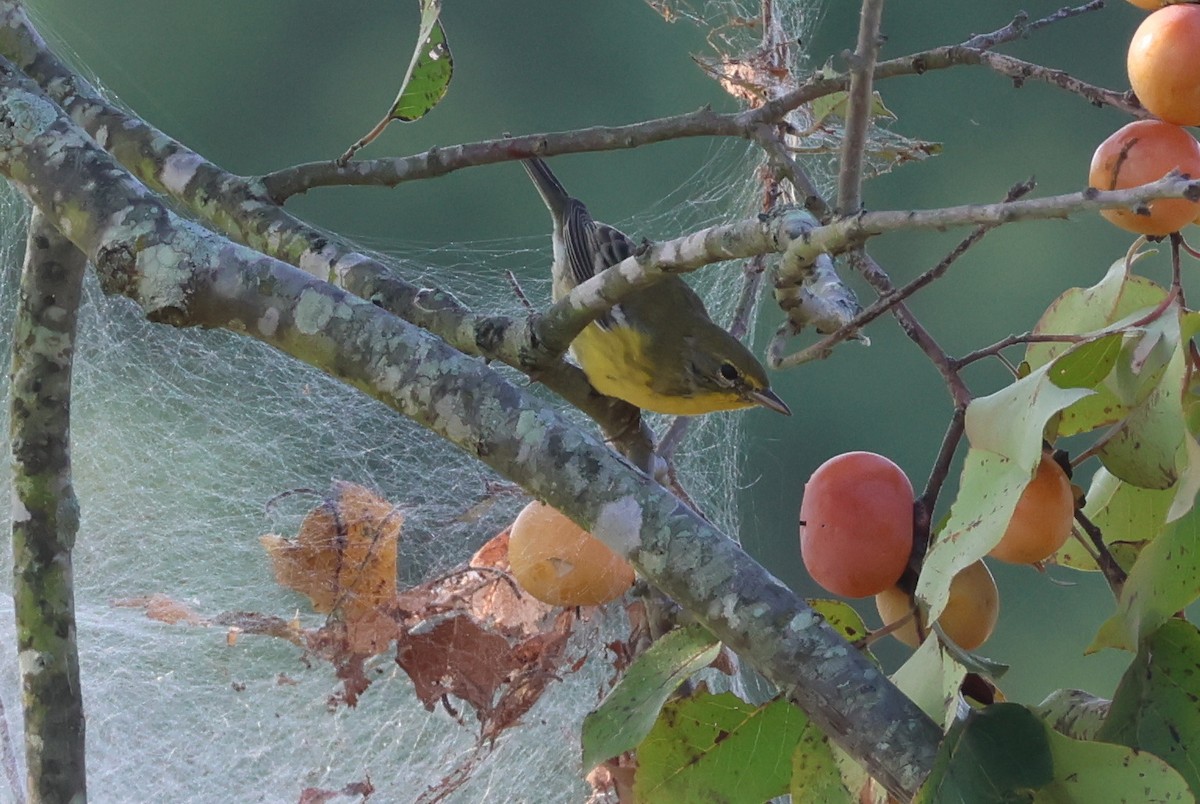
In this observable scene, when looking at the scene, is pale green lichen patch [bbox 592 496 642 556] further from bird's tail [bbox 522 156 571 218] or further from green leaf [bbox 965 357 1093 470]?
bird's tail [bbox 522 156 571 218]

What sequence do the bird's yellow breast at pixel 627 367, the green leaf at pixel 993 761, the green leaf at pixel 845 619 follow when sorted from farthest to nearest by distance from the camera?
1. the bird's yellow breast at pixel 627 367
2. the green leaf at pixel 845 619
3. the green leaf at pixel 993 761

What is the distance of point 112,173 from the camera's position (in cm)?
60

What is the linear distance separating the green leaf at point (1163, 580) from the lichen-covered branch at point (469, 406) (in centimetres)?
14

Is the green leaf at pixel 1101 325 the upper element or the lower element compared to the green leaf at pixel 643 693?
upper

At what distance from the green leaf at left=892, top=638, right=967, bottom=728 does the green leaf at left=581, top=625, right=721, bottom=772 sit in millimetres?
93

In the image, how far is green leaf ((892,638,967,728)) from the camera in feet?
1.59

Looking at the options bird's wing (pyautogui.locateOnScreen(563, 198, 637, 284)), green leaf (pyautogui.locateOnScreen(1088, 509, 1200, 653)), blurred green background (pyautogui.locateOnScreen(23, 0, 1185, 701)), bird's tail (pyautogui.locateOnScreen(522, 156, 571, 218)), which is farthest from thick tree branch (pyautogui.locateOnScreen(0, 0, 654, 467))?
blurred green background (pyautogui.locateOnScreen(23, 0, 1185, 701))

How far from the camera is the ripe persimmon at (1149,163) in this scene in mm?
623

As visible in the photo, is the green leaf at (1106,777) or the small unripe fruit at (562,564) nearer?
the green leaf at (1106,777)

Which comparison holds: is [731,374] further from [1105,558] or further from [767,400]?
[1105,558]

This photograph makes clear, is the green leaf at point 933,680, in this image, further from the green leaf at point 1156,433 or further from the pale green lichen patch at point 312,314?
the pale green lichen patch at point 312,314

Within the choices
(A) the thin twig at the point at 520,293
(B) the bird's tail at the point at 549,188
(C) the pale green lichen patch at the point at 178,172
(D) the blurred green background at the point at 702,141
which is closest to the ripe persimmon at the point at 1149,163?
(A) the thin twig at the point at 520,293

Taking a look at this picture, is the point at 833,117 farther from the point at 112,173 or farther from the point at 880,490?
the point at 112,173

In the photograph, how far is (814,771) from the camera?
1.93ft
